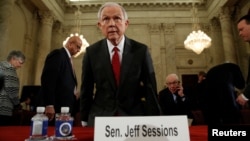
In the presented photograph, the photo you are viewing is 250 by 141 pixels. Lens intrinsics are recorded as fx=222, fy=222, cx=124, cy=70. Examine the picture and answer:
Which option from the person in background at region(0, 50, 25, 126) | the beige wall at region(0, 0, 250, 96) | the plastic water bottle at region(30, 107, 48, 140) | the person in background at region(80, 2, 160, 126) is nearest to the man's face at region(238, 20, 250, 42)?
the person in background at region(80, 2, 160, 126)

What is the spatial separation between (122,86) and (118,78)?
9 centimetres

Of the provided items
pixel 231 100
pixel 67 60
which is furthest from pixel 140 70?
pixel 231 100

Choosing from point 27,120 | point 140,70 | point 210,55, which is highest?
point 210,55

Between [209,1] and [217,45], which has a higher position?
[209,1]

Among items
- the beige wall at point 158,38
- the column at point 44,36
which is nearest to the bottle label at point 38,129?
the beige wall at point 158,38

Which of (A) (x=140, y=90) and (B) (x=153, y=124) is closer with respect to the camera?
(B) (x=153, y=124)

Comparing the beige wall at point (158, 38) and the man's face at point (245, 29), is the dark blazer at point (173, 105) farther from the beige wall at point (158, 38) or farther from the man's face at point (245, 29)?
the beige wall at point (158, 38)

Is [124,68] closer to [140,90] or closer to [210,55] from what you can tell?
[140,90]

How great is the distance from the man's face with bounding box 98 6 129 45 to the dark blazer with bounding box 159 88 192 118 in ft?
8.26

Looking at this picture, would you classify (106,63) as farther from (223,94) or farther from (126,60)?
(223,94)

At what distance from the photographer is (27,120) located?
4465 mm

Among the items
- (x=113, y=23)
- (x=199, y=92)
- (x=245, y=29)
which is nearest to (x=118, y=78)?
(x=113, y=23)

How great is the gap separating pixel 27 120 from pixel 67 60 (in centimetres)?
194

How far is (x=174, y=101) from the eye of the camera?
4047 mm
